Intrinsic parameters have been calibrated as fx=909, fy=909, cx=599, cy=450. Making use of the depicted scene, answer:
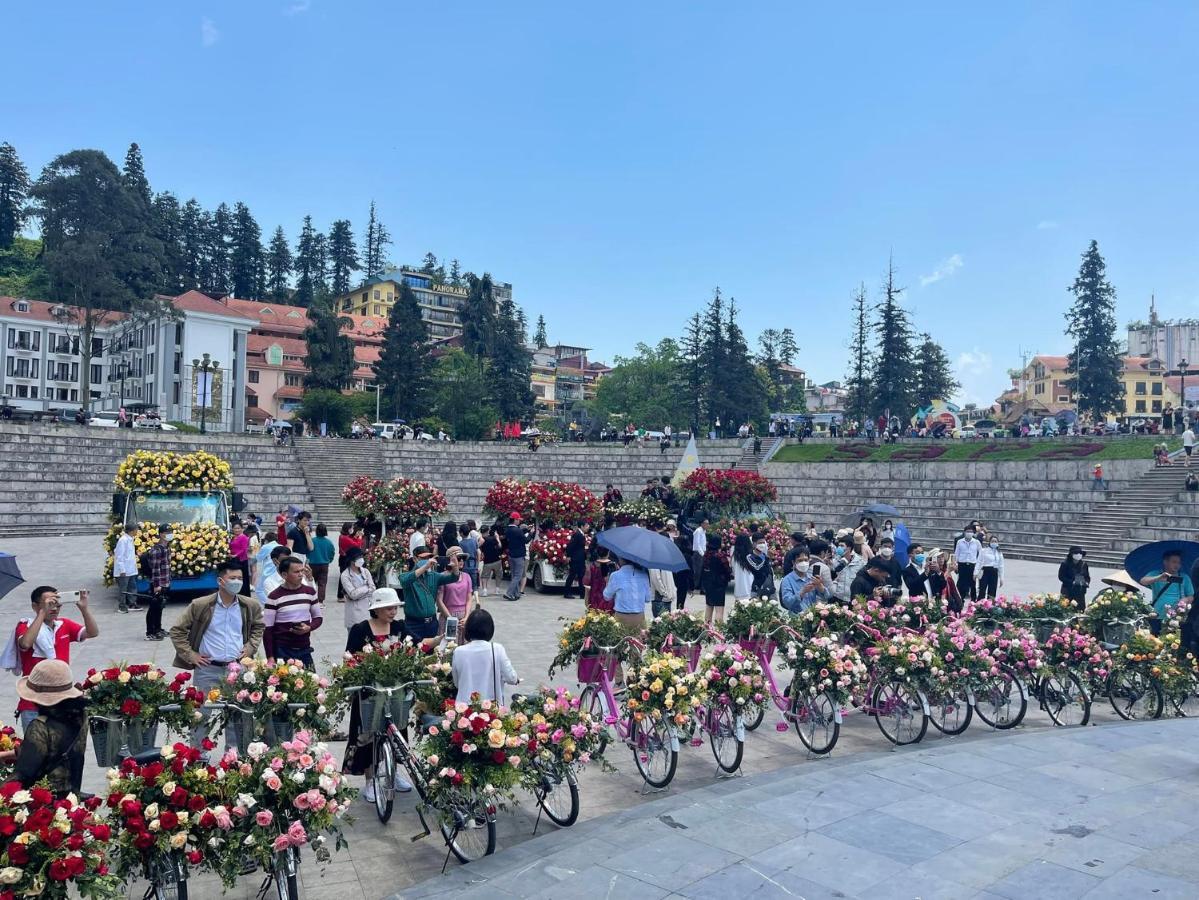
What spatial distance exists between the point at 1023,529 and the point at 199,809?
3024 cm

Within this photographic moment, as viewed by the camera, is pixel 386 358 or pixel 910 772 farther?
pixel 386 358

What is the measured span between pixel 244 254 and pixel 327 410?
1769 inches

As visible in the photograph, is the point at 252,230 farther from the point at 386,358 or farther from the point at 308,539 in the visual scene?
the point at 308,539

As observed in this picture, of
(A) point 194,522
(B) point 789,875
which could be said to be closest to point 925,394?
(A) point 194,522

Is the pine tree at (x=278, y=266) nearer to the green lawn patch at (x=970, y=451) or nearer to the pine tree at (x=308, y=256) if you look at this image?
the pine tree at (x=308, y=256)

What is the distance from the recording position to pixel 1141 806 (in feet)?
24.2

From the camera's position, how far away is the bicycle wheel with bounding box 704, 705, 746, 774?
26.6 ft

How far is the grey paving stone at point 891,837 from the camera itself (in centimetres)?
633

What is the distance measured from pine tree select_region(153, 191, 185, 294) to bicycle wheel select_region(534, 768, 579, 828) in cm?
Answer: 7739

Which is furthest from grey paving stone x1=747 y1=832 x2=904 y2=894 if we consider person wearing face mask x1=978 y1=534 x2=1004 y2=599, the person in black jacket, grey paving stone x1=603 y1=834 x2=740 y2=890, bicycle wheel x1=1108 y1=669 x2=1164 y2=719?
person wearing face mask x1=978 y1=534 x2=1004 y2=599

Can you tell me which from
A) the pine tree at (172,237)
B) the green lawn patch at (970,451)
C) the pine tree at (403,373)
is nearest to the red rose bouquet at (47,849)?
the green lawn patch at (970,451)

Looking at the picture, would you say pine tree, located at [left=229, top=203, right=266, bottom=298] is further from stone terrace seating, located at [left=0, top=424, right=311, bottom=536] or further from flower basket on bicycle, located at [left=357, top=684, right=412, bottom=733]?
Result: flower basket on bicycle, located at [left=357, top=684, right=412, bottom=733]

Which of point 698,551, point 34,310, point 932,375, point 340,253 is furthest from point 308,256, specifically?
point 698,551

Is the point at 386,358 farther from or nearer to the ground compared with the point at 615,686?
farther from the ground
